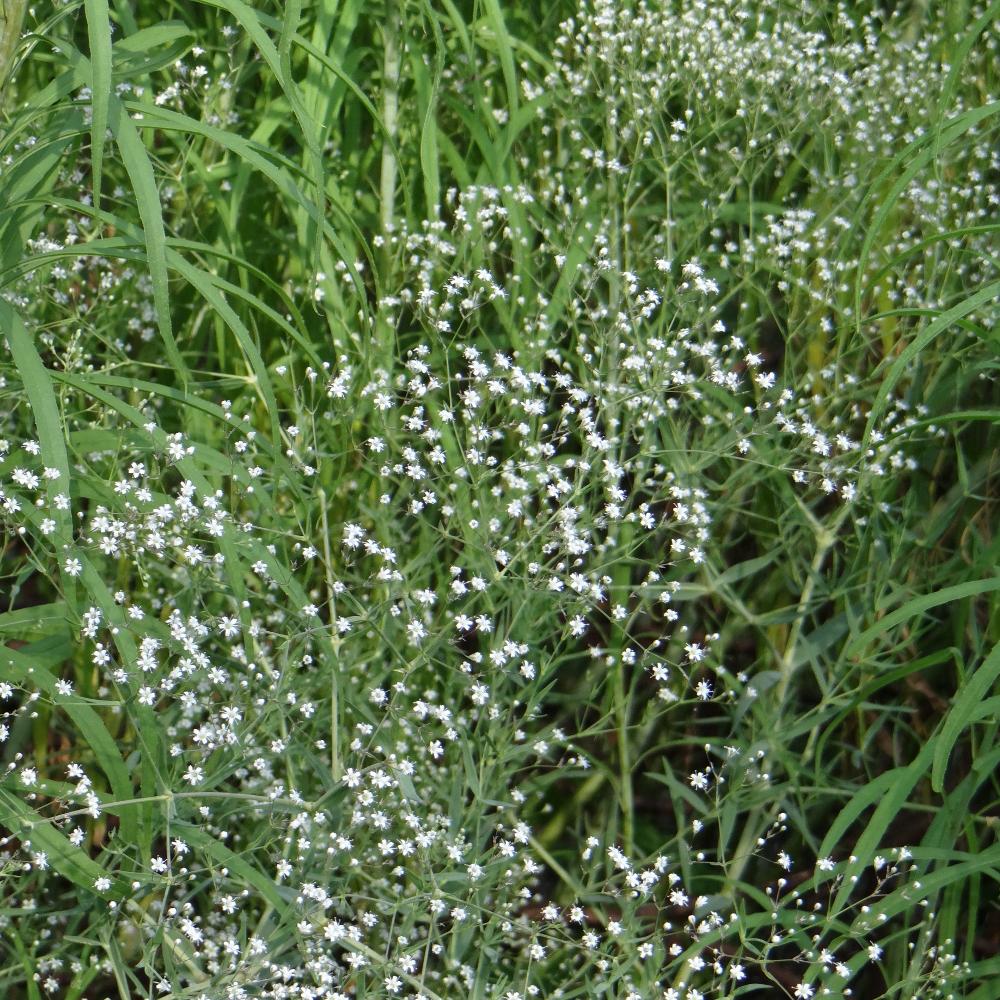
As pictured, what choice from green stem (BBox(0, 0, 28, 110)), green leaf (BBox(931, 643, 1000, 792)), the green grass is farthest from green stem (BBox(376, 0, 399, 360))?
green leaf (BBox(931, 643, 1000, 792))

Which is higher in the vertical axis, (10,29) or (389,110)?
(10,29)

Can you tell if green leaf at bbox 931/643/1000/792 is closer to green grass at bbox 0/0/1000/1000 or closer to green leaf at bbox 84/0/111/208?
green grass at bbox 0/0/1000/1000

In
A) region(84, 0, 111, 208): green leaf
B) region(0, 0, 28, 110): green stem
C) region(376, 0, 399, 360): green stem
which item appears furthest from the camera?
region(376, 0, 399, 360): green stem

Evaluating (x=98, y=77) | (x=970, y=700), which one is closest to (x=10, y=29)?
(x=98, y=77)

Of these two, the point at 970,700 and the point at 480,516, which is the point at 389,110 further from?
the point at 970,700

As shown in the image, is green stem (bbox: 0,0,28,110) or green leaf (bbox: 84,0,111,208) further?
green stem (bbox: 0,0,28,110)

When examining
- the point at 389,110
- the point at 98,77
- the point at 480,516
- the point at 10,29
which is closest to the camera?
the point at 98,77

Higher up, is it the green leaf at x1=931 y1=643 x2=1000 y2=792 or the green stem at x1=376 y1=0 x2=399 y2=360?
the green stem at x1=376 y1=0 x2=399 y2=360

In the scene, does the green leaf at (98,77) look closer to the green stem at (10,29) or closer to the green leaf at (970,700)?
the green stem at (10,29)

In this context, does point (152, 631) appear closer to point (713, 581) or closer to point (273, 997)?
point (273, 997)
